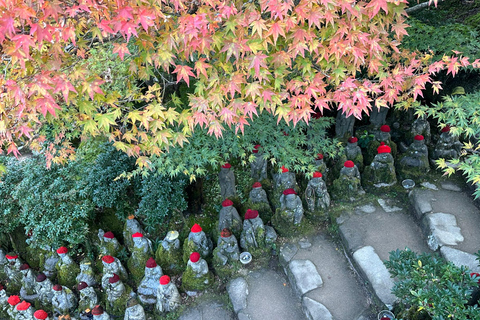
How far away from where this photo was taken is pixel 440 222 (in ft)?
19.7

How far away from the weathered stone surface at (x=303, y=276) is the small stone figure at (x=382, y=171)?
2.29 metres

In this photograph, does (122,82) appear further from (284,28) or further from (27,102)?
(284,28)

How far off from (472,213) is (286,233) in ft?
10.8

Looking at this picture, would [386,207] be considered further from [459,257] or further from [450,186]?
[459,257]

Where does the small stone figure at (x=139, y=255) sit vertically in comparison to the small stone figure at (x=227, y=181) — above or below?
below

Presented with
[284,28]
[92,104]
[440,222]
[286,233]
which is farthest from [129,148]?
[440,222]

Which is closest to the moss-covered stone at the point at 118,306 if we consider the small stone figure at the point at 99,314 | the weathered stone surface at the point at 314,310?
the small stone figure at the point at 99,314

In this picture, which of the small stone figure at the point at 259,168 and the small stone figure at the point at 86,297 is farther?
the small stone figure at the point at 259,168

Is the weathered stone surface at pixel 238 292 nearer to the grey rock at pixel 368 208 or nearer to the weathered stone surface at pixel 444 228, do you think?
the grey rock at pixel 368 208

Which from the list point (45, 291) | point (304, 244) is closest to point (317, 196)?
point (304, 244)

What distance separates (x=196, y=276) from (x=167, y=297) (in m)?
0.58

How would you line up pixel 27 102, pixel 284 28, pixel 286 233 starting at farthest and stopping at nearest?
pixel 286 233 → pixel 284 28 → pixel 27 102

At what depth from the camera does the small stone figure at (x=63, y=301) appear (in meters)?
6.37

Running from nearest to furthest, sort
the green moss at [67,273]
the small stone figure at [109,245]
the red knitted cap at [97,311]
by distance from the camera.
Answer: the red knitted cap at [97,311]
the green moss at [67,273]
the small stone figure at [109,245]
